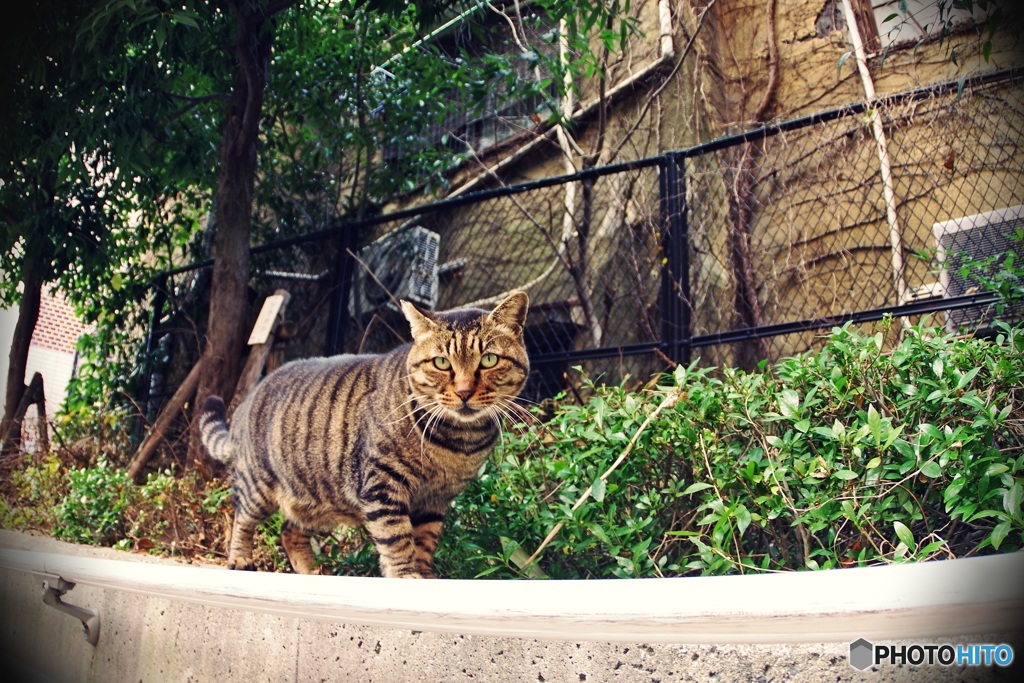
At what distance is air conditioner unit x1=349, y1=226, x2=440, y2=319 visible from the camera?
4242 mm

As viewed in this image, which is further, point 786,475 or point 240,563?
point 240,563

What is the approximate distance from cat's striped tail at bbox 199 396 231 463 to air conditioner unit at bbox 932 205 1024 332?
105 inches

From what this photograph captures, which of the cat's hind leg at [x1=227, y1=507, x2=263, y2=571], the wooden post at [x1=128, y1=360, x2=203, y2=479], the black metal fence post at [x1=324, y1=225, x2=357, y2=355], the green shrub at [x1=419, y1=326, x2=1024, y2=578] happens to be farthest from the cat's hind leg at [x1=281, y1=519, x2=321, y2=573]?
the black metal fence post at [x1=324, y1=225, x2=357, y2=355]

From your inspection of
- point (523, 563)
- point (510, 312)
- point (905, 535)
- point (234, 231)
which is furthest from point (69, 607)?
point (234, 231)

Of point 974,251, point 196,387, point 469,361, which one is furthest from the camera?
point 196,387

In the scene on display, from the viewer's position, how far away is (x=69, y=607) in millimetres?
1845

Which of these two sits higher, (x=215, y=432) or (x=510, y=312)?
(x=510, y=312)

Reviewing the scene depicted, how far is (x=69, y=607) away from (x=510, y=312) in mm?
1396

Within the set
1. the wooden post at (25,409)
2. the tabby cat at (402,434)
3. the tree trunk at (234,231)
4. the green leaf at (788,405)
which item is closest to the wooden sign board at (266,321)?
the tree trunk at (234,231)

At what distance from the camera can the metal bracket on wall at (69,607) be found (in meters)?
1.83

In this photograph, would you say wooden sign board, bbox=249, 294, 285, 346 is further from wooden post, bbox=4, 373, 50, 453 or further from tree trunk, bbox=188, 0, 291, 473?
wooden post, bbox=4, 373, 50, 453

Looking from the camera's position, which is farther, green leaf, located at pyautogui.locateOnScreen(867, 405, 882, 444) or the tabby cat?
the tabby cat

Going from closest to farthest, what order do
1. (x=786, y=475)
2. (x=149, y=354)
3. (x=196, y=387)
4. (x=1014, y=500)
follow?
(x=1014, y=500) < (x=786, y=475) < (x=196, y=387) < (x=149, y=354)

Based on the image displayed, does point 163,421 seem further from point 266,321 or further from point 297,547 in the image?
point 297,547
